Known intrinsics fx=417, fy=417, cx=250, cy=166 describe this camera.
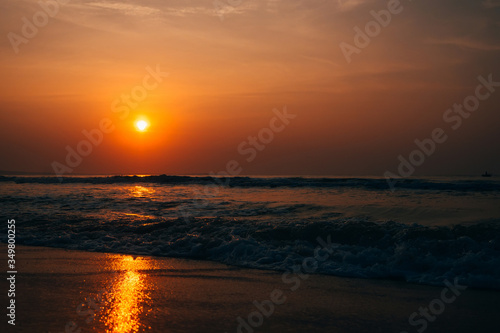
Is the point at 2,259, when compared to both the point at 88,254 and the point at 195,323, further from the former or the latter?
the point at 195,323

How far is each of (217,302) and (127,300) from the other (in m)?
1.07

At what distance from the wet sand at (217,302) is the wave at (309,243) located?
0.60 m

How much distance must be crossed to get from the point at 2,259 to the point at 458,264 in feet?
25.8

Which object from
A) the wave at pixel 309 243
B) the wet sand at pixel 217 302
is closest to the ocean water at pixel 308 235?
the wave at pixel 309 243

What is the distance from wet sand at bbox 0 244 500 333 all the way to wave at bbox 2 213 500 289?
1.96 feet

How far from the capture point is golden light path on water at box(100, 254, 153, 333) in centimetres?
412

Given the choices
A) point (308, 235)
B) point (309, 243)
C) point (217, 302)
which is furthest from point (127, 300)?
point (308, 235)

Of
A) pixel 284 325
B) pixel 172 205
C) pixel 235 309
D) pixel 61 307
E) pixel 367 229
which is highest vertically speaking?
pixel 172 205

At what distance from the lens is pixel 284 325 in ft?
13.8

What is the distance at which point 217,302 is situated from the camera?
16.3 feet

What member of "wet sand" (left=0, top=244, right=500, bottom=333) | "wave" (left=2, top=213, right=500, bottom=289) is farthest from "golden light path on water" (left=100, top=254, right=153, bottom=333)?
"wave" (left=2, top=213, right=500, bottom=289)

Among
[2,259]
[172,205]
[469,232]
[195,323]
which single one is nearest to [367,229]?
[469,232]

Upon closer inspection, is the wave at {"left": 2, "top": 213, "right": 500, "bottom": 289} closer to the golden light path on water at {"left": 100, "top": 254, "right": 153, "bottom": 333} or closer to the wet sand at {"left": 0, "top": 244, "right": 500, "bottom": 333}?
the wet sand at {"left": 0, "top": 244, "right": 500, "bottom": 333}

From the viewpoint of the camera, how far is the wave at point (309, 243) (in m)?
6.56
